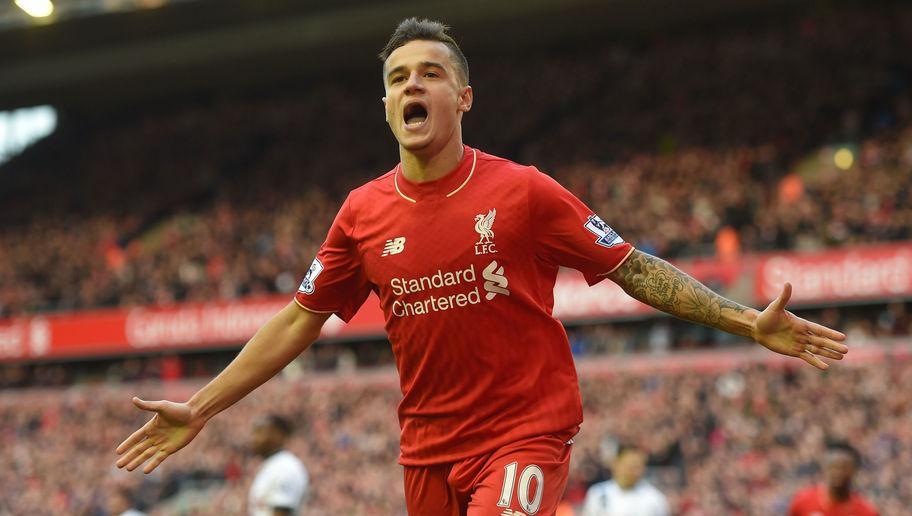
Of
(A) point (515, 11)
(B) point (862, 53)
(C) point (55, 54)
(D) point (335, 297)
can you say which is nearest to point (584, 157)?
(A) point (515, 11)

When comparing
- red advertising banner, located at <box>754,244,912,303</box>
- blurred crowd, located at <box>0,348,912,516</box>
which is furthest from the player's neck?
red advertising banner, located at <box>754,244,912,303</box>

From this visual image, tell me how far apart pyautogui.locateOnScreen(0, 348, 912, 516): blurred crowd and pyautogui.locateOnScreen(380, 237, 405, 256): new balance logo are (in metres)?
11.0

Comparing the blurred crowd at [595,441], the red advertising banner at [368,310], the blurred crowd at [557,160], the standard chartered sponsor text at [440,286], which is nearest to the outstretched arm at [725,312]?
the standard chartered sponsor text at [440,286]

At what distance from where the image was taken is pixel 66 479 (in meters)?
22.9

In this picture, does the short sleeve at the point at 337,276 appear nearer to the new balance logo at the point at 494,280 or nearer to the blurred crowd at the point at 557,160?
the new balance logo at the point at 494,280

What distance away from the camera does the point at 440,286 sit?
400 cm

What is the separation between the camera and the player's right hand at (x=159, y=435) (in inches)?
166

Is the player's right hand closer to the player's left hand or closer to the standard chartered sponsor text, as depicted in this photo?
the standard chartered sponsor text

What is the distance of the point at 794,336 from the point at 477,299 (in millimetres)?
1075

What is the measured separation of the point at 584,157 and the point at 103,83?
16782mm

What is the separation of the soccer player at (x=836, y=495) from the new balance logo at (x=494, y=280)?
4330 millimetres

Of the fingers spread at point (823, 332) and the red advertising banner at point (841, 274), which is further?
the red advertising banner at point (841, 274)

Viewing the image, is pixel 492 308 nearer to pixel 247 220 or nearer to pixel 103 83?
pixel 247 220

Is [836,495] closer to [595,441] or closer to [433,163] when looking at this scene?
[433,163]
